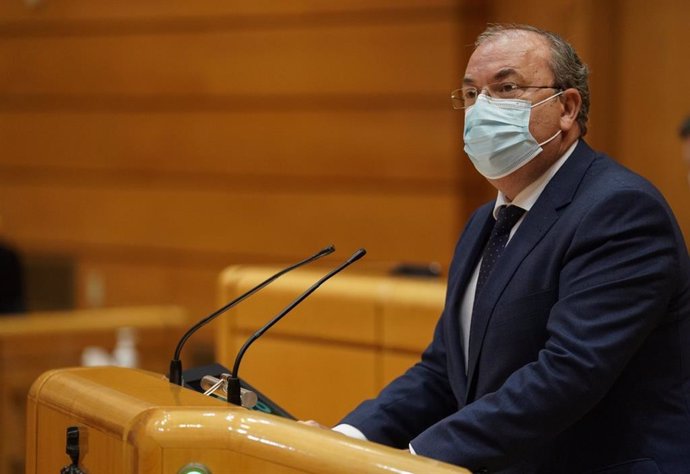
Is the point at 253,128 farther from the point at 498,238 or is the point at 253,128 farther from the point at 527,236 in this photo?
the point at 527,236

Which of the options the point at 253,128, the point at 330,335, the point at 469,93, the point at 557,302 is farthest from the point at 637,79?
the point at 557,302

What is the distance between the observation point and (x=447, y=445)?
1.83 m

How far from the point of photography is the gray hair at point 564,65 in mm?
1998

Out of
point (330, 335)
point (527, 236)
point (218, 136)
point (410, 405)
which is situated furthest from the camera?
point (218, 136)

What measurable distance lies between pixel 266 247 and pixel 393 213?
0.87 meters

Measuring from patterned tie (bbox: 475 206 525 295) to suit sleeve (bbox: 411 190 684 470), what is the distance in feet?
0.73

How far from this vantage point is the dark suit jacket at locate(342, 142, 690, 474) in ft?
5.79

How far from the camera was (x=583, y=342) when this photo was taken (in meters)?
1.76

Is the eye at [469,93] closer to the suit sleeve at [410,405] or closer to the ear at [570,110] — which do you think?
the ear at [570,110]

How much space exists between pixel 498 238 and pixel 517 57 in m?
0.34

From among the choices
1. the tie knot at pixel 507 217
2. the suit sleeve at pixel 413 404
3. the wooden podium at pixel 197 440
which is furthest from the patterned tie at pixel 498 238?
the wooden podium at pixel 197 440

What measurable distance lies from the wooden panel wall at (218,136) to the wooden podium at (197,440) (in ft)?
13.0

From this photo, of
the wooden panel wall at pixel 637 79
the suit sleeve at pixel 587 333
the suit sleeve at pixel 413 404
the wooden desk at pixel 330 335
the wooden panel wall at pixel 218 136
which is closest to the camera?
the suit sleeve at pixel 587 333

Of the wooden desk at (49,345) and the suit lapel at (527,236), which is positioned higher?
the suit lapel at (527,236)
